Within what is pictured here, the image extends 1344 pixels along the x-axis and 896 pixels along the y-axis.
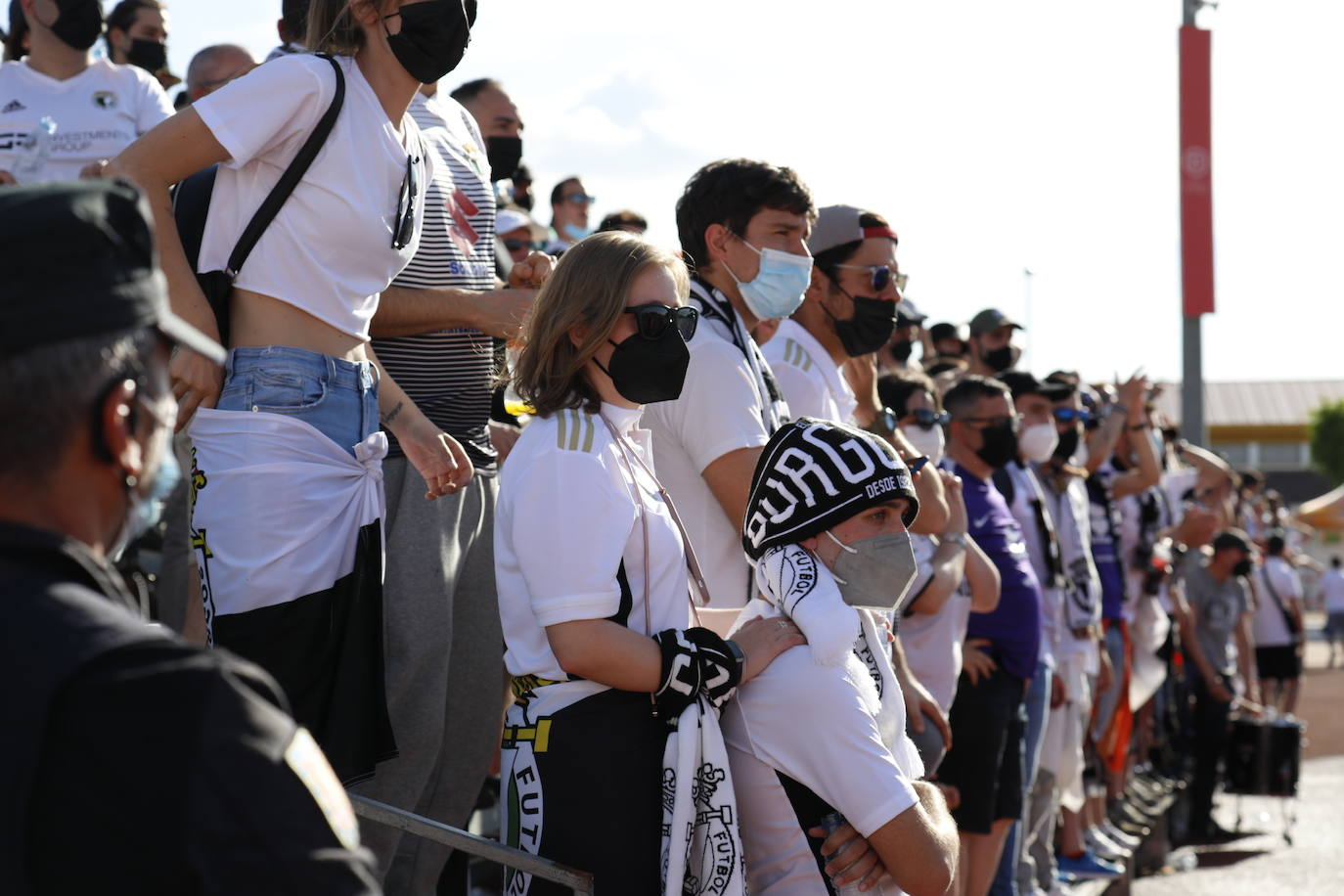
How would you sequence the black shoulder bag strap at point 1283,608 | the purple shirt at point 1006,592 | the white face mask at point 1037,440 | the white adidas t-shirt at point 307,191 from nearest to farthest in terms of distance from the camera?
the white adidas t-shirt at point 307,191 → the purple shirt at point 1006,592 → the white face mask at point 1037,440 → the black shoulder bag strap at point 1283,608

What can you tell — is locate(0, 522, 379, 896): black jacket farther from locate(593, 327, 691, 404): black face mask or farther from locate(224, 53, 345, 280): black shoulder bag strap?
locate(593, 327, 691, 404): black face mask

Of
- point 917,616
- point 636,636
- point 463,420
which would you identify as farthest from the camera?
point 917,616

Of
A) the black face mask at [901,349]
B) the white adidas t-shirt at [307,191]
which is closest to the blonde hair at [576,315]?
the white adidas t-shirt at [307,191]

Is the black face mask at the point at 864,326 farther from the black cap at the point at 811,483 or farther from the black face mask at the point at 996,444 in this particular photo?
the black face mask at the point at 996,444

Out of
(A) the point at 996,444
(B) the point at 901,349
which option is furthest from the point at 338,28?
(B) the point at 901,349

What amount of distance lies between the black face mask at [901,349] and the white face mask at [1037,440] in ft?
2.36

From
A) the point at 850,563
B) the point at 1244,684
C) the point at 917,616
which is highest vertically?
the point at 850,563

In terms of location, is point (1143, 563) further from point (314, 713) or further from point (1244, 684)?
point (314, 713)

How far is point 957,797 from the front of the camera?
5.78 metres

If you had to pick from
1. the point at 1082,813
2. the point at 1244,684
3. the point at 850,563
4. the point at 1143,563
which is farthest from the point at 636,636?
the point at 1244,684

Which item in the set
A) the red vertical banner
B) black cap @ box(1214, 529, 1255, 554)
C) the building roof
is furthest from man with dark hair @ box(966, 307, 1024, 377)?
the building roof

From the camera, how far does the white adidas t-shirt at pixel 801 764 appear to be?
311cm

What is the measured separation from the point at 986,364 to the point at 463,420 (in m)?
6.06

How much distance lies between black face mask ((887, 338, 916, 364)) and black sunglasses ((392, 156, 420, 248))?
15.9ft
